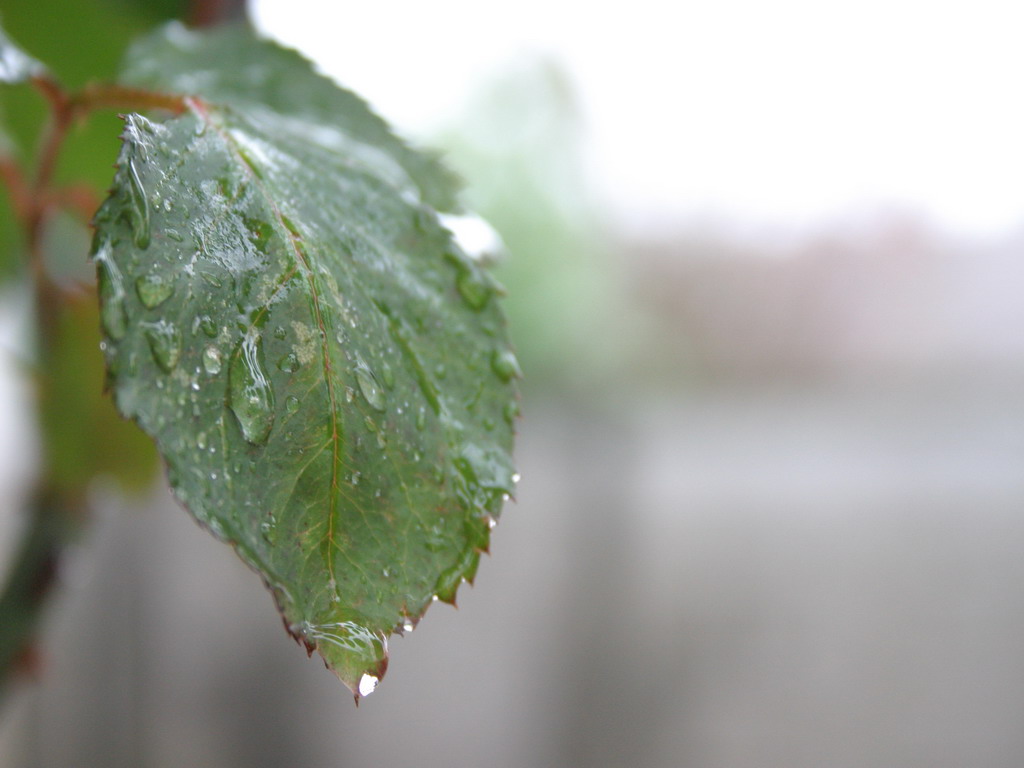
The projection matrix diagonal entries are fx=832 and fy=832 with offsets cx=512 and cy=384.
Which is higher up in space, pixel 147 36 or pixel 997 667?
pixel 147 36

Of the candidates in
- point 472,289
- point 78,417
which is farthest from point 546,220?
point 472,289

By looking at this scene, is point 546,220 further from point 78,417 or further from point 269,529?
point 269,529

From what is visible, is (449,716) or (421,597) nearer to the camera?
(421,597)

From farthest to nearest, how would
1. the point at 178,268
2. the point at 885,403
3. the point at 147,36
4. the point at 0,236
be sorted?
the point at 885,403 < the point at 0,236 < the point at 147,36 < the point at 178,268

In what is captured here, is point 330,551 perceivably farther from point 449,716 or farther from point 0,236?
point 449,716

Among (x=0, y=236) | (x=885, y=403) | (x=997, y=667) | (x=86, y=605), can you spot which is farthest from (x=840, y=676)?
(x=0, y=236)

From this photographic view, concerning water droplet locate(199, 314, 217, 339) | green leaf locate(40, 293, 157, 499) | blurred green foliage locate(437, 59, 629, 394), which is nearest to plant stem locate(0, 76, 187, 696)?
green leaf locate(40, 293, 157, 499)
